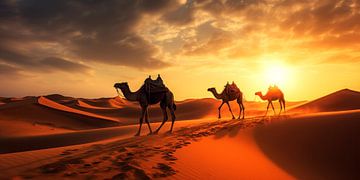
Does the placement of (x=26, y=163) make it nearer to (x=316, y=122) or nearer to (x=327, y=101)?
(x=316, y=122)

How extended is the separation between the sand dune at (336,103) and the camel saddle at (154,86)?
25.3 m

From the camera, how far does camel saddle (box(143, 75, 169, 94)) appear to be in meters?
12.8

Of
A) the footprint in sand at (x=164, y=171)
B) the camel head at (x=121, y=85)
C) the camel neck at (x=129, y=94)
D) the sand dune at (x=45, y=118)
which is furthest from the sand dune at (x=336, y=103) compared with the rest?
the footprint in sand at (x=164, y=171)

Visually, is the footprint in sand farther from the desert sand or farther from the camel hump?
the camel hump

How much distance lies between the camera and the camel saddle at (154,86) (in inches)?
505

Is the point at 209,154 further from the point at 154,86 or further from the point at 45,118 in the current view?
the point at 45,118

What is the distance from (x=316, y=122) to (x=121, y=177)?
11.1m

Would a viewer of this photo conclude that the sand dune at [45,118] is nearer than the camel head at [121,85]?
No

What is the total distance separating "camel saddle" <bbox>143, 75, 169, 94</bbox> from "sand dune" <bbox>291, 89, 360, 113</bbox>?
25.3 metres

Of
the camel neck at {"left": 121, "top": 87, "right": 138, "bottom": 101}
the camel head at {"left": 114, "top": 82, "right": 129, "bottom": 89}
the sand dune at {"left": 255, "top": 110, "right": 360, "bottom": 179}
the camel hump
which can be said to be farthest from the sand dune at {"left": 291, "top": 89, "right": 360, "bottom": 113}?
the camel head at {"left": 114, "top": 82, "right": 129, "bottom": 89}

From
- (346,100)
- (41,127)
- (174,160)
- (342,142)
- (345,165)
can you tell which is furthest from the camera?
(346,100)

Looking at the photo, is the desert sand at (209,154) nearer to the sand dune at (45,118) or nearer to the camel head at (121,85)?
the camel head at (121,85)

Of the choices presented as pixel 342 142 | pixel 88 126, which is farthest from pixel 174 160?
pixel 88 126

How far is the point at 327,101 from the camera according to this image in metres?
36.1
